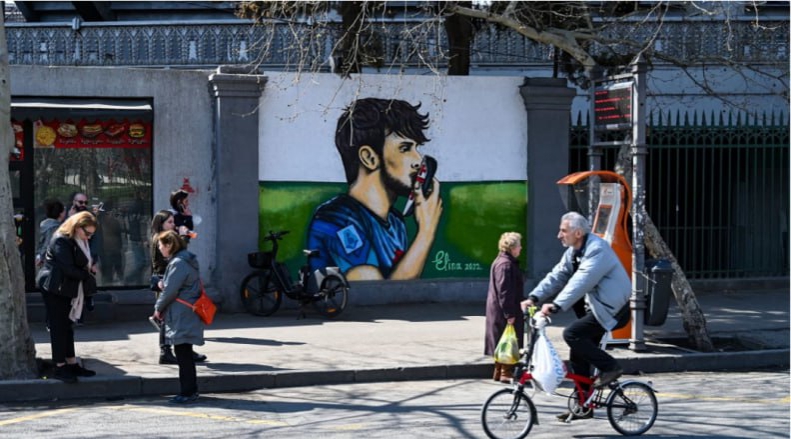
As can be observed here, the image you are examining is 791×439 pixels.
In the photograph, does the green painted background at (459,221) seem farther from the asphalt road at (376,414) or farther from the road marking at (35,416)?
the road marking at (35,416)

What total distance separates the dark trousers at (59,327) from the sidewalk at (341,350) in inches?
11.3

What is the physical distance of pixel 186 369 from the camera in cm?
927

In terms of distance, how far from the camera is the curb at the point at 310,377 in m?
9.69

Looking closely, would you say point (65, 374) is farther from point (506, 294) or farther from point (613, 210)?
point (613, 210)

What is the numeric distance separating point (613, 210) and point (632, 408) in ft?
13.5

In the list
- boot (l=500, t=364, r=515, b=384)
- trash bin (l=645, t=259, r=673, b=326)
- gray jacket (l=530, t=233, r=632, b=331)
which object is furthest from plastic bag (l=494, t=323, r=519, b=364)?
trash bin (l=645, t=259, r=673, b=326)

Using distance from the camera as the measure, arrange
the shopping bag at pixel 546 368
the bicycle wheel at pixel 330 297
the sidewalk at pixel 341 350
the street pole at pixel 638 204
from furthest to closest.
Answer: the bicycle wheel at pixel 330 297
the street pole at pixel 638 204
the sidewalk at pixel 341 350
the shopping bag at pixel 546 368

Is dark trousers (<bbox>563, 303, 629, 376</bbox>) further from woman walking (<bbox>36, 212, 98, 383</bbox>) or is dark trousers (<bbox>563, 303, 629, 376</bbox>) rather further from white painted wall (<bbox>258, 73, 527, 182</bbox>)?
white painted wall (<bbox>258, 73, 527, 182</bbox>)

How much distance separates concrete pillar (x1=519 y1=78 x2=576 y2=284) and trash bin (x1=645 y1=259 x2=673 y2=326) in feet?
13.5

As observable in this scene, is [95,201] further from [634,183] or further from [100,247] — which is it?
[634,183]

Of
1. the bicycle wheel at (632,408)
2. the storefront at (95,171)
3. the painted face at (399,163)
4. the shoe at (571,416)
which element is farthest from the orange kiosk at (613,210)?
the storefront at (95,171)

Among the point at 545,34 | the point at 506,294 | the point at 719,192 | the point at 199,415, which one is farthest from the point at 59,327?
the point at 719,192

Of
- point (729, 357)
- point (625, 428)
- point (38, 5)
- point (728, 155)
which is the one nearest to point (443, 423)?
point (625, 428)

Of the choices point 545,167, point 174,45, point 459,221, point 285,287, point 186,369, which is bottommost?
point 186,369
